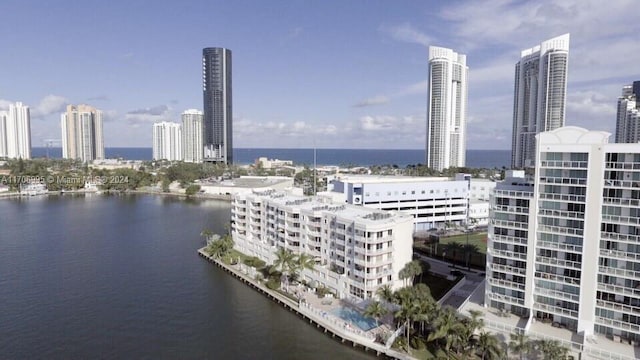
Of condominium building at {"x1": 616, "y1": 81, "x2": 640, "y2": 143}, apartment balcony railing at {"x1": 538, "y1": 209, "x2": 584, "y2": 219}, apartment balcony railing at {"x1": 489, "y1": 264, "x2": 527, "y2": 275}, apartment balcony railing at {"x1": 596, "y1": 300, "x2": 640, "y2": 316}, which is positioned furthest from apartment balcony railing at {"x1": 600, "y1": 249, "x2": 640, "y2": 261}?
condominium building at {"x1": 616, "y1": 81, "x2": 640, "y2": 143}

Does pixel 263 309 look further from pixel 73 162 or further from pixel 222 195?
pixel 73 162

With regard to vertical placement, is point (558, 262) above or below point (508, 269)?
above

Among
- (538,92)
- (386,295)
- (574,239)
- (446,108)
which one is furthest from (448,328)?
(446,108)

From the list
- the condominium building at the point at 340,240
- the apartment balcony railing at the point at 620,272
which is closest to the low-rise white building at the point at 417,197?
the condominium building at the point at 340,240

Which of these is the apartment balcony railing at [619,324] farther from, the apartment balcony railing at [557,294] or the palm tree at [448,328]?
the palm tree at [448,328]

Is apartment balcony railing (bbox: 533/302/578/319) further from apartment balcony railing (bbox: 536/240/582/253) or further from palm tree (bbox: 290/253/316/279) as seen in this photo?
palm tree (bbox: 290/253/316/279)

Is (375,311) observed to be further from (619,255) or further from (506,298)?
(619,255)

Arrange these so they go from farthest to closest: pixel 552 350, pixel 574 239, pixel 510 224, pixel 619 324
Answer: pixel 510 224, pixel 574 239, pixel 619 324, pixel 552 350
